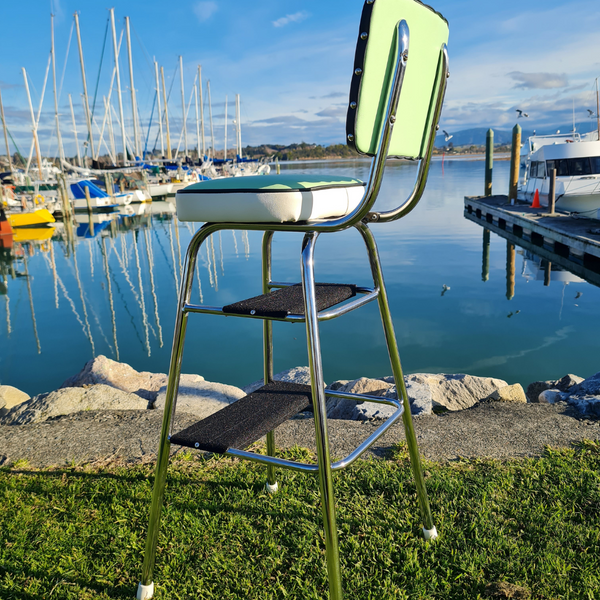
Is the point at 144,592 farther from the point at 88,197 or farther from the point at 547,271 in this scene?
the point at 88,197

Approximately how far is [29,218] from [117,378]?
73.8ft

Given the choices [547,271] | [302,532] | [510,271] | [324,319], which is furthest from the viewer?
[510,271]

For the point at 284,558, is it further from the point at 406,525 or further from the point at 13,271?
the point at 13,271

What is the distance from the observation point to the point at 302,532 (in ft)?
8.05

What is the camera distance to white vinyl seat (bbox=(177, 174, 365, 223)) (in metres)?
1.53

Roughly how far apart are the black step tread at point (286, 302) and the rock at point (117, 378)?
458 cm

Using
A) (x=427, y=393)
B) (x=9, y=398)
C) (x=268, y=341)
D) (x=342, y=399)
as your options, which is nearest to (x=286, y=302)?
(x=268, y=341)

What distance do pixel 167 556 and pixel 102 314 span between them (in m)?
9.62

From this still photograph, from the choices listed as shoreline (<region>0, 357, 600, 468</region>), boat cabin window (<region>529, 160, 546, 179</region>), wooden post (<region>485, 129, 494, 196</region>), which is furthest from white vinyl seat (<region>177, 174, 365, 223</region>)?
wooden post (<region>485, 129, 494, 196</region>)

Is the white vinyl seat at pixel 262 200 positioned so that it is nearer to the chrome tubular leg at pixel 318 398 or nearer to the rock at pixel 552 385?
the chrome tubular leg at pixel 318 398

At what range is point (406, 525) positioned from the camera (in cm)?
246

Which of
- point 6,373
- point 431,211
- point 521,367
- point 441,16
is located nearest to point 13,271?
point 6,373

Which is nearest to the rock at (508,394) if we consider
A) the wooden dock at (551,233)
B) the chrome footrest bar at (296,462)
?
the chrome footrest bar at (296,462)

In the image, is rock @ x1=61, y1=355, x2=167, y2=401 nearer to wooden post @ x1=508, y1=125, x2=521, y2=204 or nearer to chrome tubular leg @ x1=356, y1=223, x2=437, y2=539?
chrome tubular leg @ x1=356, y1=223, x2=437, y2=539
